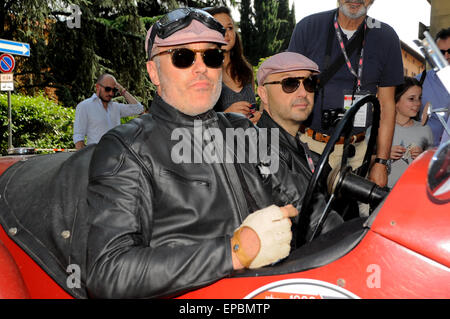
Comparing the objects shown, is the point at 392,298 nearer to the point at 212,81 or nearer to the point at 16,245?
the point at 212,81

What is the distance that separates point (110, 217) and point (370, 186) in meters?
0.92

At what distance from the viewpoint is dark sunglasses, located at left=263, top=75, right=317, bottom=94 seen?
8.64ft

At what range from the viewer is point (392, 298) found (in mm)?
1190

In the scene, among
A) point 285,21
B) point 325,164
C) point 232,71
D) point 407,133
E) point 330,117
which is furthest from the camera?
point 285,21

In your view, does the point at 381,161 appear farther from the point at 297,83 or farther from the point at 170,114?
the point at 170,114

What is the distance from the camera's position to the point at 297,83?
2.63 meters

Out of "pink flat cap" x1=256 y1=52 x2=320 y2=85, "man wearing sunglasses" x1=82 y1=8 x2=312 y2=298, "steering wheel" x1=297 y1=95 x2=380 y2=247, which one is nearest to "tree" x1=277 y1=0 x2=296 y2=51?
"pink flat cap" x1=256 y1=52 x2=320 y2=85

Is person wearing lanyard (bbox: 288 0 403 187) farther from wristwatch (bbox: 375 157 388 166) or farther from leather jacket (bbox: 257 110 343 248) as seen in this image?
leather jacket (bbox: 257 110 343 248)

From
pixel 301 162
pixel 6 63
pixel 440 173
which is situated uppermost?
pixel 6 63

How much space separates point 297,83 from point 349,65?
0.69 m

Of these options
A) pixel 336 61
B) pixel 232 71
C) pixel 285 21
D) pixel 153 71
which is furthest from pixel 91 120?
pixel 285 21

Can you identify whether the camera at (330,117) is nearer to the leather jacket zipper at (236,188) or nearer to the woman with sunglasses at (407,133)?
the woman with sunglasses at (407,133)

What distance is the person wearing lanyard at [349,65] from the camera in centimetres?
312
